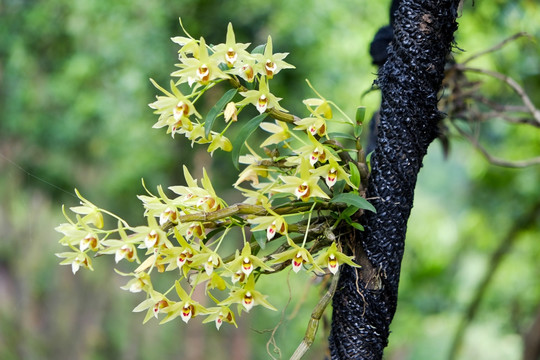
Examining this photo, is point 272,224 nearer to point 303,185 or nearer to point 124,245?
point 303,185

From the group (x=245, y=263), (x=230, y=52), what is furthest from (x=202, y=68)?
(x=245, y=263)

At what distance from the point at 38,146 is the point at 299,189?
4424 millimetres

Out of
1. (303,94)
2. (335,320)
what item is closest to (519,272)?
(303,94)

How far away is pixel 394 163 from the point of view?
0.73 m

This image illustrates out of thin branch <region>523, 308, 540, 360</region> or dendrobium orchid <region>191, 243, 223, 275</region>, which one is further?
thin branch <region>523, 308, 540, 360</region>

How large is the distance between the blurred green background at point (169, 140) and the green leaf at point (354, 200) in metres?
1.48

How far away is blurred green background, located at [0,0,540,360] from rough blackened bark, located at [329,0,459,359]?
1.38m

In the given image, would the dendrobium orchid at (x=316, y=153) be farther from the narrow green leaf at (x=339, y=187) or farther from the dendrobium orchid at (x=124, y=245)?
the dendrobium orchid at (x=124, y=245)

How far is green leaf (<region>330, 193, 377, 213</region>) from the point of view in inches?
26.9

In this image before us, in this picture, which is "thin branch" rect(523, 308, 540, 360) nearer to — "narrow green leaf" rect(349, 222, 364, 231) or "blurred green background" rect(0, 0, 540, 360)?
"blurred green background" rect(0, 0, 540, 360)

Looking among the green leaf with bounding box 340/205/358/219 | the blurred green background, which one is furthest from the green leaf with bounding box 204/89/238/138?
the blurred green background

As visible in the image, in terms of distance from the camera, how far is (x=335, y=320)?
783mm

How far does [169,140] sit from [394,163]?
11.8 feet

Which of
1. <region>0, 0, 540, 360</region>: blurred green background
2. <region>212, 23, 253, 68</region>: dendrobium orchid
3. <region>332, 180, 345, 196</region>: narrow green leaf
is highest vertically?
<region>0, 0, 540, 360</region>: blurred green background
